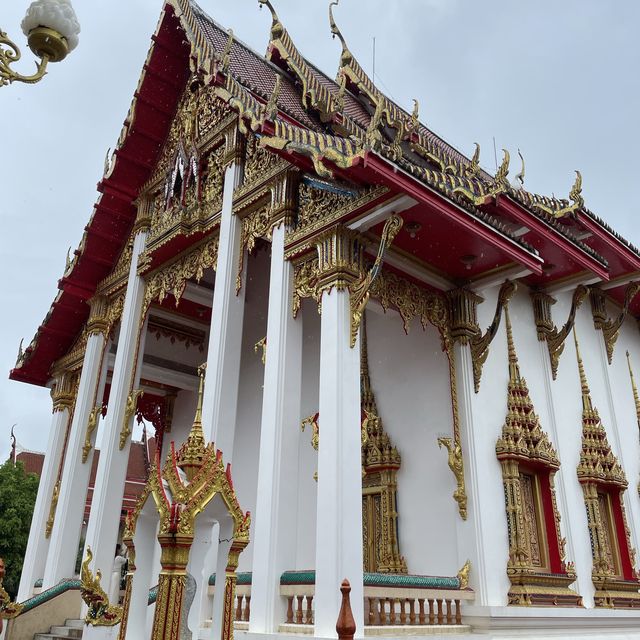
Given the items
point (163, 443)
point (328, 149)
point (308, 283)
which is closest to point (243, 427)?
point (163, 443)

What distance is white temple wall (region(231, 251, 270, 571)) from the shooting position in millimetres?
8117

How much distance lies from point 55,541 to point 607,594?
6.19 m

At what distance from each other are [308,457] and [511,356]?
240 cm

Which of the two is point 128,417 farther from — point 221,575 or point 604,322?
point 604,322

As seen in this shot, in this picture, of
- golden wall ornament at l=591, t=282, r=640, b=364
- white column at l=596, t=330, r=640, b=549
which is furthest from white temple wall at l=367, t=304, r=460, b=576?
golden wall ornament at l=591, t=282, r=640, b=364

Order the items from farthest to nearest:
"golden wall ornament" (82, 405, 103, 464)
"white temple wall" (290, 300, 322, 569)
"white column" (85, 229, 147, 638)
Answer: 1. "golden wall ornament" (82, 405, 103, 464)
2. "white column" (85, 229, 147, 638)
3. "white temple wall" (290, 300, 322, 569)

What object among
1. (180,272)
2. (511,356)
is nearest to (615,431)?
(511,356)

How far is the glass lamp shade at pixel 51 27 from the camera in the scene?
343 centimetres

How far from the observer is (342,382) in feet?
16.7

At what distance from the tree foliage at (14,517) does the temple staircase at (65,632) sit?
29.1 ft

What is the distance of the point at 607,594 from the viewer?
662cm

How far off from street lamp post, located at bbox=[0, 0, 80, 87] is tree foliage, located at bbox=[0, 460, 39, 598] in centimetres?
1392

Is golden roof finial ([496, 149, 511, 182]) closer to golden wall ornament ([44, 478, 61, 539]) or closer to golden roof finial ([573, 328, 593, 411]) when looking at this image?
golden roof finial ([573, 328, 593, 411])

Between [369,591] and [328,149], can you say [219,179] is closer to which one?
[328,149]
